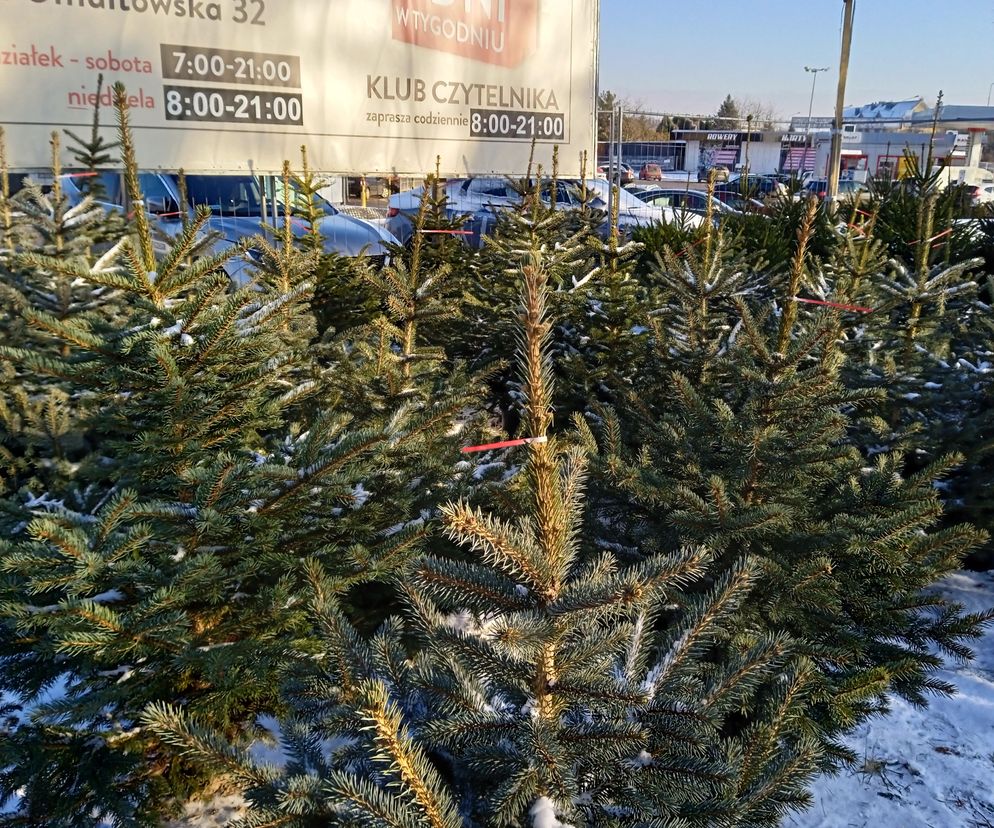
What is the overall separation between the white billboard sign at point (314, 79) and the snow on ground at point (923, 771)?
731 cm

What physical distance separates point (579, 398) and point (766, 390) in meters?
2.65

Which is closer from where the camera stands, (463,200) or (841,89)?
(841,89)

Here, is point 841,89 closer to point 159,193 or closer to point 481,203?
point 481,203

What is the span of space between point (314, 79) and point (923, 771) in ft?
26.0

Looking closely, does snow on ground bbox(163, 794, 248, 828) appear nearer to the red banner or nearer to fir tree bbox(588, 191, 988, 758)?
fir tree bbox(588, 191, 988, 758)

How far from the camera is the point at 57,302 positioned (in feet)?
11.4

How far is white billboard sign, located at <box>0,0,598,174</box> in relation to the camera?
666cm

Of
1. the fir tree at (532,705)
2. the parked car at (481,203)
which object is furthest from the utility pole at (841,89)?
the fir tree at (532,705)

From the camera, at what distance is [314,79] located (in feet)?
26.2

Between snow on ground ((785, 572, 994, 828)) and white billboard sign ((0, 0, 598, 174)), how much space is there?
7.31 meters

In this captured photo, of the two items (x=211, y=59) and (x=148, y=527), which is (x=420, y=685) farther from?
(x=211, y=59)

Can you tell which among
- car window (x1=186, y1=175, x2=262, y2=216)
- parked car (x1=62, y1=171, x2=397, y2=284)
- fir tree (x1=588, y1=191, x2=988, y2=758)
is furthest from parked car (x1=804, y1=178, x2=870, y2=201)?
car window (x1=186, y1=175, x2=262, y2=216)

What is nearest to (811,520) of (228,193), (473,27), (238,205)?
(473,27)

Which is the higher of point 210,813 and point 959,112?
point 959,112
